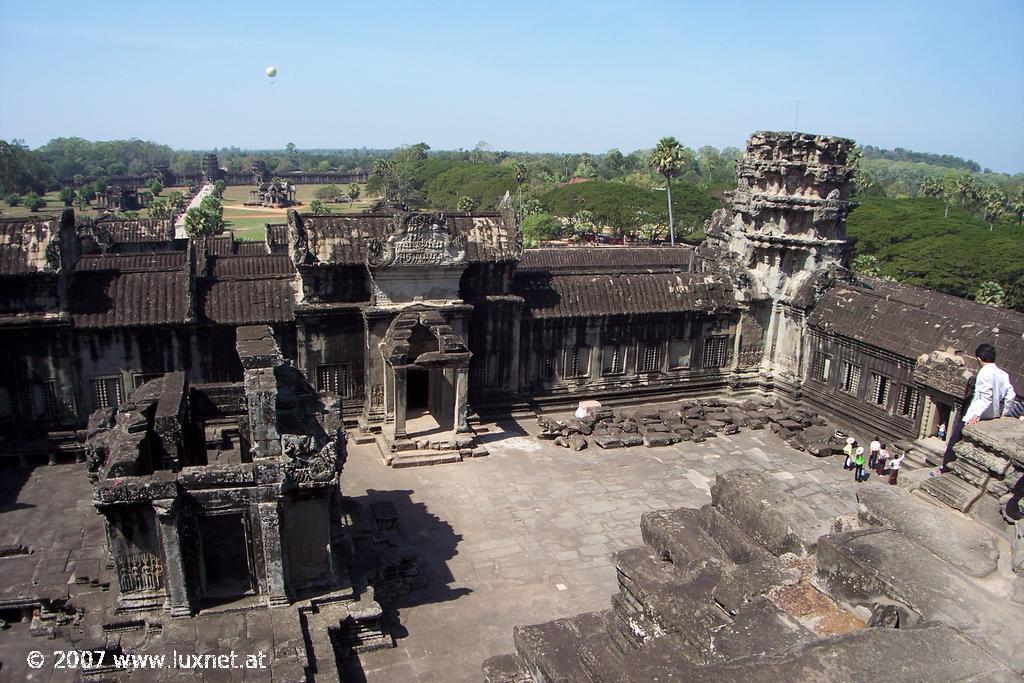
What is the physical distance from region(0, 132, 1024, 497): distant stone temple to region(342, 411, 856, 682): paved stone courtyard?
4.56 feet

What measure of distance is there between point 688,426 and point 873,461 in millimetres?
4820

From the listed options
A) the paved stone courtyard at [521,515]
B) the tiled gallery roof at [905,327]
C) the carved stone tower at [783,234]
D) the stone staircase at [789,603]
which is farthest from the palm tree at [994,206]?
the stone staircase at [789,603]

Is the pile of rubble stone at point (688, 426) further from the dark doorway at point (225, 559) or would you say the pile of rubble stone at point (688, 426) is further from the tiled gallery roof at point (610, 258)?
the tiled gallery roof at point (610, 258)

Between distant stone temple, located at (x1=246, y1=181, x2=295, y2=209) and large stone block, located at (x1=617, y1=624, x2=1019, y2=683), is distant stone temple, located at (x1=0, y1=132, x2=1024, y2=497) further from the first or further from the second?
distant stone temple, located at (x1=246, y1=181, x2=295, y2=209)

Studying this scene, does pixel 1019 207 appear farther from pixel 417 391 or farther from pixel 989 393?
pixel 989 393

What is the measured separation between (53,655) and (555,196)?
7396cm

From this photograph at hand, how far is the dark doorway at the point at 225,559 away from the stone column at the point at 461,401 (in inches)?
325

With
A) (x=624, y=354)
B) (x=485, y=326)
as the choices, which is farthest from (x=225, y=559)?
(x=624, y=354)

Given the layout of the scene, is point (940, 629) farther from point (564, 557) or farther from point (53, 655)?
point (53, 655)

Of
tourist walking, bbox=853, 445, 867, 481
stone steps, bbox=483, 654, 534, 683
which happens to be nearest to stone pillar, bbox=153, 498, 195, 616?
stone steps, bbox=483, 654, 534, 683

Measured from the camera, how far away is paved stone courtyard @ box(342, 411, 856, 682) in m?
12.3

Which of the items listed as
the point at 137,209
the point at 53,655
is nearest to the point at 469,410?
the point at 53,655

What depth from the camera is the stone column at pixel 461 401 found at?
1908 centimetres

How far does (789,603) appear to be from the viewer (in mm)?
7438
